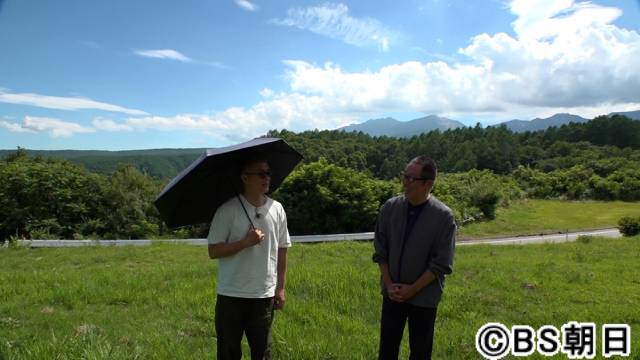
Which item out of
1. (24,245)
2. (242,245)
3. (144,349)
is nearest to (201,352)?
(144,349)

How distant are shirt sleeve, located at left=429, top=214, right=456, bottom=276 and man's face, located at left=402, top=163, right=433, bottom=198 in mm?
286

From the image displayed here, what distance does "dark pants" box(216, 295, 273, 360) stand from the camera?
337 centimetres

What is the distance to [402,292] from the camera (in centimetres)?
371

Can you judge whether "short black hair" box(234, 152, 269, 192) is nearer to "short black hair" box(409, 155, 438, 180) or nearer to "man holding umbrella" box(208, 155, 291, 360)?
"man holding umbrella" box(208, 155, 291, 360)

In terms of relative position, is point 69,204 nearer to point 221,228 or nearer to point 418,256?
point 221,228

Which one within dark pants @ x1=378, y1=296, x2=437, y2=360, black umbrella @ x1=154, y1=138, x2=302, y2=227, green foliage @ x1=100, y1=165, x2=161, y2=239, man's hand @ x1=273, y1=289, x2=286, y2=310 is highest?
black umbrella @ x1=154, y1=138, x2=302, y2=227

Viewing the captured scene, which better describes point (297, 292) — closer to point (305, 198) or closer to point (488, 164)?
point (305, 198)

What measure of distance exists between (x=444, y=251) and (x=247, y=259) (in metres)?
1.49

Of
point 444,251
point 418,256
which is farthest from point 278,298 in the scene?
point 444,251

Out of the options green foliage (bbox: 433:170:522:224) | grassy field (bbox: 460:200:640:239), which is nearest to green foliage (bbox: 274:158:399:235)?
grassy field (bbox: 460:200:640:239)

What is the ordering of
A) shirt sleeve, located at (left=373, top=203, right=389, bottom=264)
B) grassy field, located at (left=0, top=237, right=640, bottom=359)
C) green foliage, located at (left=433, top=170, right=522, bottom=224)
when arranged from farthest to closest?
green foliage, located at (left=433, top=170, right=522, bottom=224) < grassy field, located at (left=0, top=237, right=640, bottom=359) < shirt sleeve, located at (left=373, top=203, right=389, bottom=264)

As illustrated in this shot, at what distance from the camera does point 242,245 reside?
3.24 metres

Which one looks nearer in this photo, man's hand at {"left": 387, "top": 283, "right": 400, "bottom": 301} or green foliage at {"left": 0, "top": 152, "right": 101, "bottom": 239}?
man's hand at {"left": 387, "top": 283, "right": 400, "bottom": 301}

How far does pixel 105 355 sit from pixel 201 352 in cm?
101
